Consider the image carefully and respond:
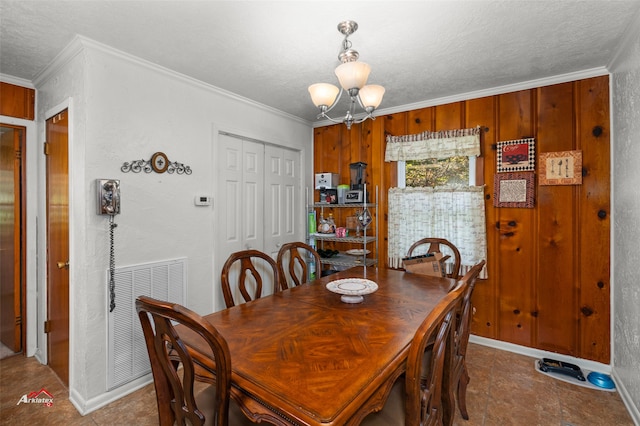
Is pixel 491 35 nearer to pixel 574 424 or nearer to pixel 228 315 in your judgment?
pixel 228 315

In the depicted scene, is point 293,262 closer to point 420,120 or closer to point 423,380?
point 423,380

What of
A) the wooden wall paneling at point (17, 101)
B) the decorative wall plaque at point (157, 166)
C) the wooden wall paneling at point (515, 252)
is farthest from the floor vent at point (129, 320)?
the wooden wall paneling at point (515, 252)

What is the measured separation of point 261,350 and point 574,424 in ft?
6.80

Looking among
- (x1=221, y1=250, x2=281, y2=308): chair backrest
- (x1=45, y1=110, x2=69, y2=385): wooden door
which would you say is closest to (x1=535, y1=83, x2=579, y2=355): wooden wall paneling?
(x1=221, y1=250, x2=281, y2=308): chair backrest

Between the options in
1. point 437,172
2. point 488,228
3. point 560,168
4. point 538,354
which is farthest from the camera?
point 437,172

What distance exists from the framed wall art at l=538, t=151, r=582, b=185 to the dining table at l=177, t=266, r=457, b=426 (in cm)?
156

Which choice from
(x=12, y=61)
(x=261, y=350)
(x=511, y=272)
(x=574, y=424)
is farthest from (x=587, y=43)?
(x=12, y=61)

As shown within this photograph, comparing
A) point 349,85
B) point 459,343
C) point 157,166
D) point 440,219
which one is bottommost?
point 459,343

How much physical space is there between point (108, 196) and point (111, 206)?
69 millimetres

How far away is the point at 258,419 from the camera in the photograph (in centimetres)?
96

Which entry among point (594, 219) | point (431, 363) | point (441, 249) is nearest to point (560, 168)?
point (594, 219)

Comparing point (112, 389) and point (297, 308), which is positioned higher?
point (297, 308)

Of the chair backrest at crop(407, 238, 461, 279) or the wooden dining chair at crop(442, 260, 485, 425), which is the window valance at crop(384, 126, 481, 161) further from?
the wooden dining chair at crop(442, 260, 485, 425)

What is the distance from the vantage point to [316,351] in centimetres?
123
